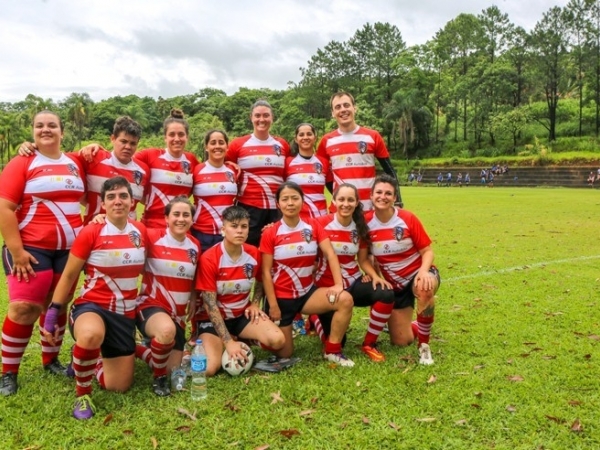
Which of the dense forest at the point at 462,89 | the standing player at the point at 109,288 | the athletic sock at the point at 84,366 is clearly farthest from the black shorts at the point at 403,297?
the dense forest at the point at 462,89

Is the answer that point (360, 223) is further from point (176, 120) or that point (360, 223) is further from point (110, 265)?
point (110, 265)

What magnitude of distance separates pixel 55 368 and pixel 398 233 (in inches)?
136

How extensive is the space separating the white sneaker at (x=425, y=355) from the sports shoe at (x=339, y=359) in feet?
2.12

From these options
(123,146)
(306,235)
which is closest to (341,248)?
(306,235)

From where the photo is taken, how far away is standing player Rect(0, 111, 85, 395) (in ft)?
13.4

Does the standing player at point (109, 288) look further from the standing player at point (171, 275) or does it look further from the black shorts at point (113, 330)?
the standing player at point (171, 275)

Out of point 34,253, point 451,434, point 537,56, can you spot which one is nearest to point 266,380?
point 451,434

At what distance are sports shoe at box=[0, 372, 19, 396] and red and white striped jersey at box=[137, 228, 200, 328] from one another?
115 centimetres

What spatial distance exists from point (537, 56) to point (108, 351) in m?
57.0

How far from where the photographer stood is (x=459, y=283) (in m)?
7.75

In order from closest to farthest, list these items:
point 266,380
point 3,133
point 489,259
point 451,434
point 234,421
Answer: point 451,434, point 234,421, point 266,380, point 489,259, point 3,133

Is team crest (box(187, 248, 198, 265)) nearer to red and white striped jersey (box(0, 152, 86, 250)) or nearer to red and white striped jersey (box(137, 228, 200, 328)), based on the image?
red and white striped jersey (box(137, 228, 200, 328))

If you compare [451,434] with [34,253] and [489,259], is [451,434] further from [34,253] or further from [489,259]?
[489,259]

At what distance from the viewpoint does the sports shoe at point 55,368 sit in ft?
14.8
